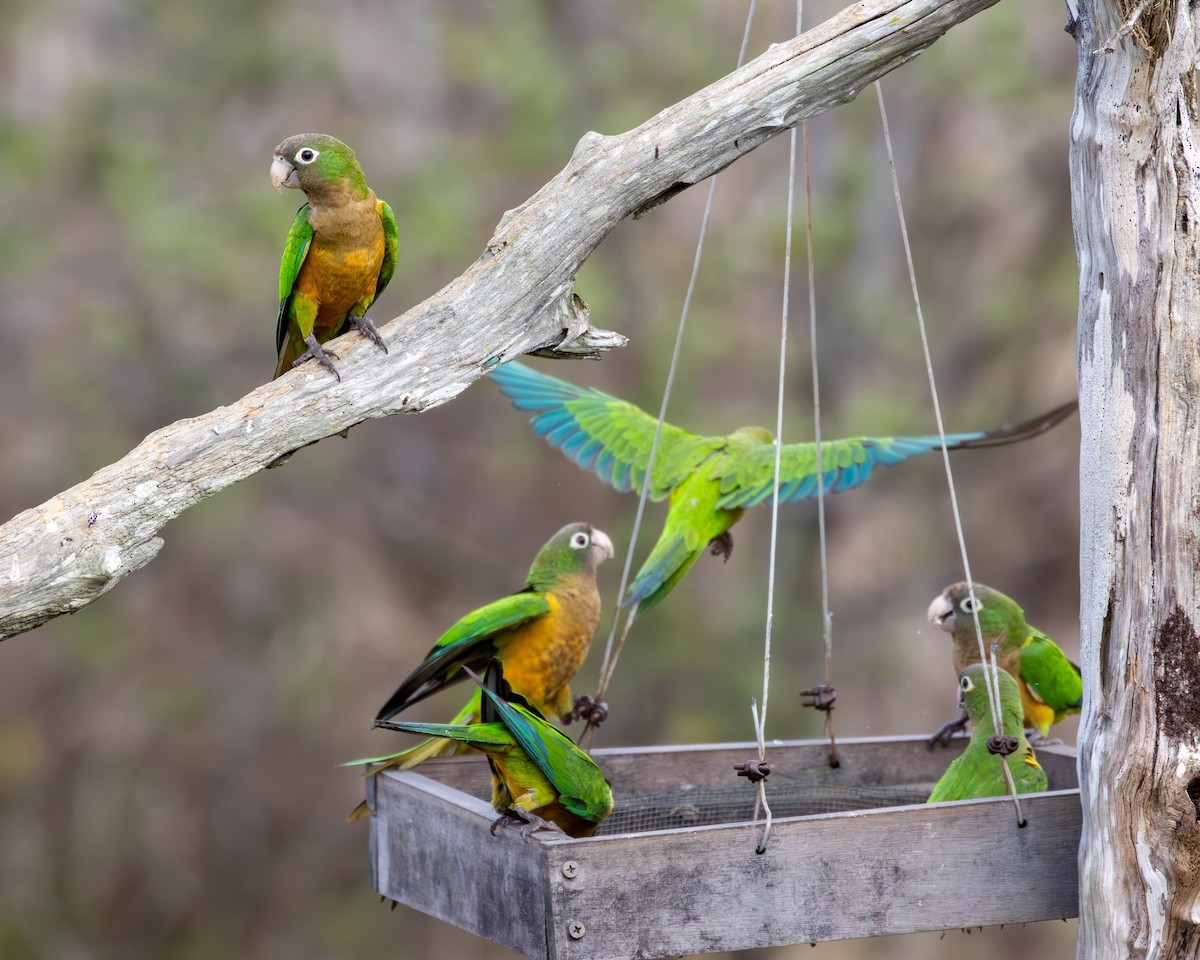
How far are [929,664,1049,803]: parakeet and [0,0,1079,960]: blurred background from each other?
4.30m

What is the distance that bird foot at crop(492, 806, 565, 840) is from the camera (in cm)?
262

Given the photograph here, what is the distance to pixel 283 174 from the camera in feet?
11.2

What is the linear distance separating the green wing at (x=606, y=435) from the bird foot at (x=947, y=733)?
1.02m

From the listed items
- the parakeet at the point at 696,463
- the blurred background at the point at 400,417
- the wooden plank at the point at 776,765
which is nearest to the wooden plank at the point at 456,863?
the wooden plank at the point at 776,765

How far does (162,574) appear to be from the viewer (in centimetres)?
838

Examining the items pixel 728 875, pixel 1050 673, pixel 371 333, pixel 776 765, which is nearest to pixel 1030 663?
pixel 1050 673

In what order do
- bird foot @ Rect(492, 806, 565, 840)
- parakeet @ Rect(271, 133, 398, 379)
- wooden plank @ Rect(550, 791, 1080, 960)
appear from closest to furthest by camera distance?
wooden plank @ Rect(550, 791, 1080, 960), bird foot @ Rect(492, 806, 565, 840), parakeet @ Rect(271, 133, 398, 379)

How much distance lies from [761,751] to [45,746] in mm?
6779

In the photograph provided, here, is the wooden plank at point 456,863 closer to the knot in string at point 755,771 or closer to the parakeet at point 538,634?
the parakeet at point 538,634

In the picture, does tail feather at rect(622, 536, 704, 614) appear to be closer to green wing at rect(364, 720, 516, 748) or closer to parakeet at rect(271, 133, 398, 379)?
green wing at rect(364, 720, 516, 748)

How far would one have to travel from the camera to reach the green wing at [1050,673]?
3.75 meters

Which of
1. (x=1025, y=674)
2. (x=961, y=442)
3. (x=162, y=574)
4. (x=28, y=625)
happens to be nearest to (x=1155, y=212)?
(x=961, y=442)

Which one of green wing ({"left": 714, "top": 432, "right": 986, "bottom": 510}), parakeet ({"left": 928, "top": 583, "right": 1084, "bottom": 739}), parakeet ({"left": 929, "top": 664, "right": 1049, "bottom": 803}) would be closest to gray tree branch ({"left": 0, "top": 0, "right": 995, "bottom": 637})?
green wing ({"left": 714, "top": 432, "right": 986, "bottom": 510})

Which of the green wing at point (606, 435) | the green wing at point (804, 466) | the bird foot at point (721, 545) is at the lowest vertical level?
the bird foot at point (721, 545)
